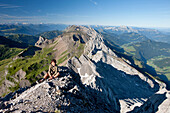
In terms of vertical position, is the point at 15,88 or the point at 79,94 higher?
the point at 79,94

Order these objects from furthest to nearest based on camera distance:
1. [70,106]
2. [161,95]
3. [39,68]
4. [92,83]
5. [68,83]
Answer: [39,68]
[92,83]
[161,95]
[68,83]
[70,106]

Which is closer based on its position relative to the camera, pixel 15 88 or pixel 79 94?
pixel 79 94

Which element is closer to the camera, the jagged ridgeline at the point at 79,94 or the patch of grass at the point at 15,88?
the jagged ridgeline at the point at 79,94

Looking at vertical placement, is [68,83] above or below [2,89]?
above

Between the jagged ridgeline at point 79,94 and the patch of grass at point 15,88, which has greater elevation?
the jagged ridgeline at point 79,94

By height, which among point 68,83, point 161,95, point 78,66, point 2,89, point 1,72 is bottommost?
point 2,89

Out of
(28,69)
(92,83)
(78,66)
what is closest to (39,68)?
(28,69)

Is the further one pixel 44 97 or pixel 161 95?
pixel 161 95

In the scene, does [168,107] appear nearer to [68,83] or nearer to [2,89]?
[68,83]

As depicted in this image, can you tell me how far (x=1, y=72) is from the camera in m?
172

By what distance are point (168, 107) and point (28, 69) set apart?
608ft

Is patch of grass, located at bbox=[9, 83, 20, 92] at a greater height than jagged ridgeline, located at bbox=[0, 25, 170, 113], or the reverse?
jagged ridgeline, located at bbox=[0, 25, 170, 113]

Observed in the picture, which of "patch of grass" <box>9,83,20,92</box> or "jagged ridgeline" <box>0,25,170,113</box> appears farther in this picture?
"patch of grass" <box>9,83,20,92</box>

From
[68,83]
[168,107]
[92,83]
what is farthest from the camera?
[92,83]
